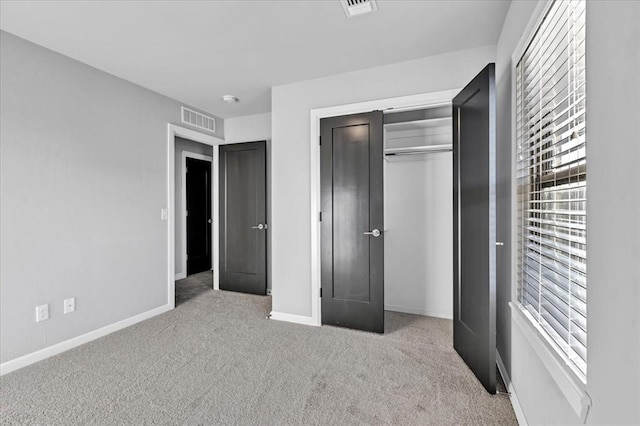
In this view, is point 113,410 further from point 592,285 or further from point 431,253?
point 431,253

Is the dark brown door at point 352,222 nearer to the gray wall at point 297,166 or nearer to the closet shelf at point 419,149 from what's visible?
the gray wall at point 297,166

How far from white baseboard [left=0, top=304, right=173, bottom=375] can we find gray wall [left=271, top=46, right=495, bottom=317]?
4.78 ft

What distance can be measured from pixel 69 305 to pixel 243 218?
87.1 inches

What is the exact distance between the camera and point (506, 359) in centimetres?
210

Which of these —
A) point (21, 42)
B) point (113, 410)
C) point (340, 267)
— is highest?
point (21, 42)

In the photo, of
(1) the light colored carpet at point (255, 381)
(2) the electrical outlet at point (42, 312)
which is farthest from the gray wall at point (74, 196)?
(1) the light colored carpet at point (255, 381)

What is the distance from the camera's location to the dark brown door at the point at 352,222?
291cm

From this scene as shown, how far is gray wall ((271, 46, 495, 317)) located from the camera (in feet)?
9.91

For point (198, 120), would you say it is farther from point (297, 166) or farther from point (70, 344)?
point (70, 344)

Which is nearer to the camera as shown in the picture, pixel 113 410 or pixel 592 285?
pixel 592 285

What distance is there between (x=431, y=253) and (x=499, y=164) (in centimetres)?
147

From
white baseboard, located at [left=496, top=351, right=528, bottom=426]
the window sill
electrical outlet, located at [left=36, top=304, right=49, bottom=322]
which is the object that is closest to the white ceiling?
the window sill

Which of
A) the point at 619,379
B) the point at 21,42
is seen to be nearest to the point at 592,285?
the point at 619,379

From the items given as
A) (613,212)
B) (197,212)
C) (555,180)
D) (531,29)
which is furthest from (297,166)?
(197,212)
